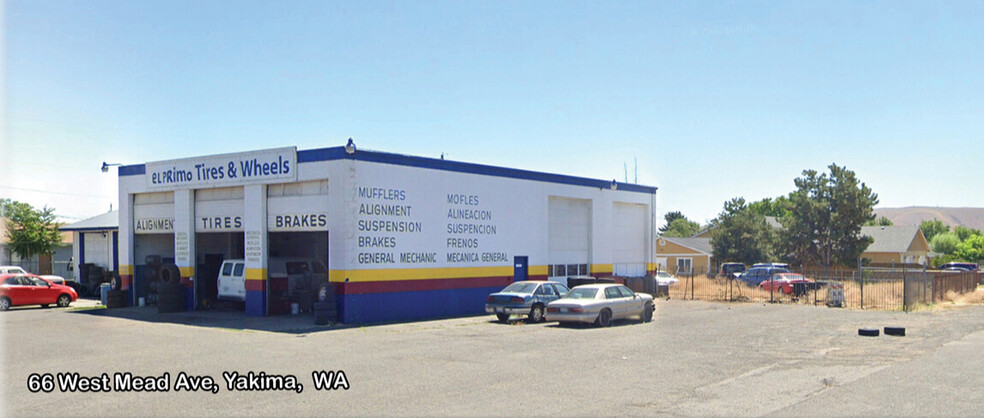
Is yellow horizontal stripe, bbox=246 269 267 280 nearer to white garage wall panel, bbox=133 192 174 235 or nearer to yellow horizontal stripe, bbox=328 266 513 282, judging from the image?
yellow horizontal stripe, bbox=328 266 513 282

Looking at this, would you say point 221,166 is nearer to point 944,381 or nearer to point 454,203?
point 454,203

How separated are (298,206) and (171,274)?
6.12m

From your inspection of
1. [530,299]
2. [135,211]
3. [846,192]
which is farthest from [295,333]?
[846,192]

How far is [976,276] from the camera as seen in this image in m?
39.3

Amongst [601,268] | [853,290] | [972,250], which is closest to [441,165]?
[601,268]

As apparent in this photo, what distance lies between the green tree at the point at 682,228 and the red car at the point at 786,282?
275ft

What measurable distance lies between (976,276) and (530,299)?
28160 millimetres

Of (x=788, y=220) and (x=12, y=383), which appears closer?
(x=12, y=383)

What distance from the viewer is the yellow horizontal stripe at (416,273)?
23.9 m

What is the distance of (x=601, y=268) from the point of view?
3619 cm

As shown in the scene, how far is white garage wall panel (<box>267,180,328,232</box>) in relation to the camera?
2477 cm

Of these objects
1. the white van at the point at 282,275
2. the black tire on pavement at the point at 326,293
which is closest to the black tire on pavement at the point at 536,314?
the black tire on pavement at the point at 326,293

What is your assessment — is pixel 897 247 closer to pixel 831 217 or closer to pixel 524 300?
pixel 831 217

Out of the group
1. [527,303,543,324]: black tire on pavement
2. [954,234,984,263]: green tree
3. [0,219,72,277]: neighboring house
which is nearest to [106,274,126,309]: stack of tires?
[527,303,543,324]: black tire on pavement
